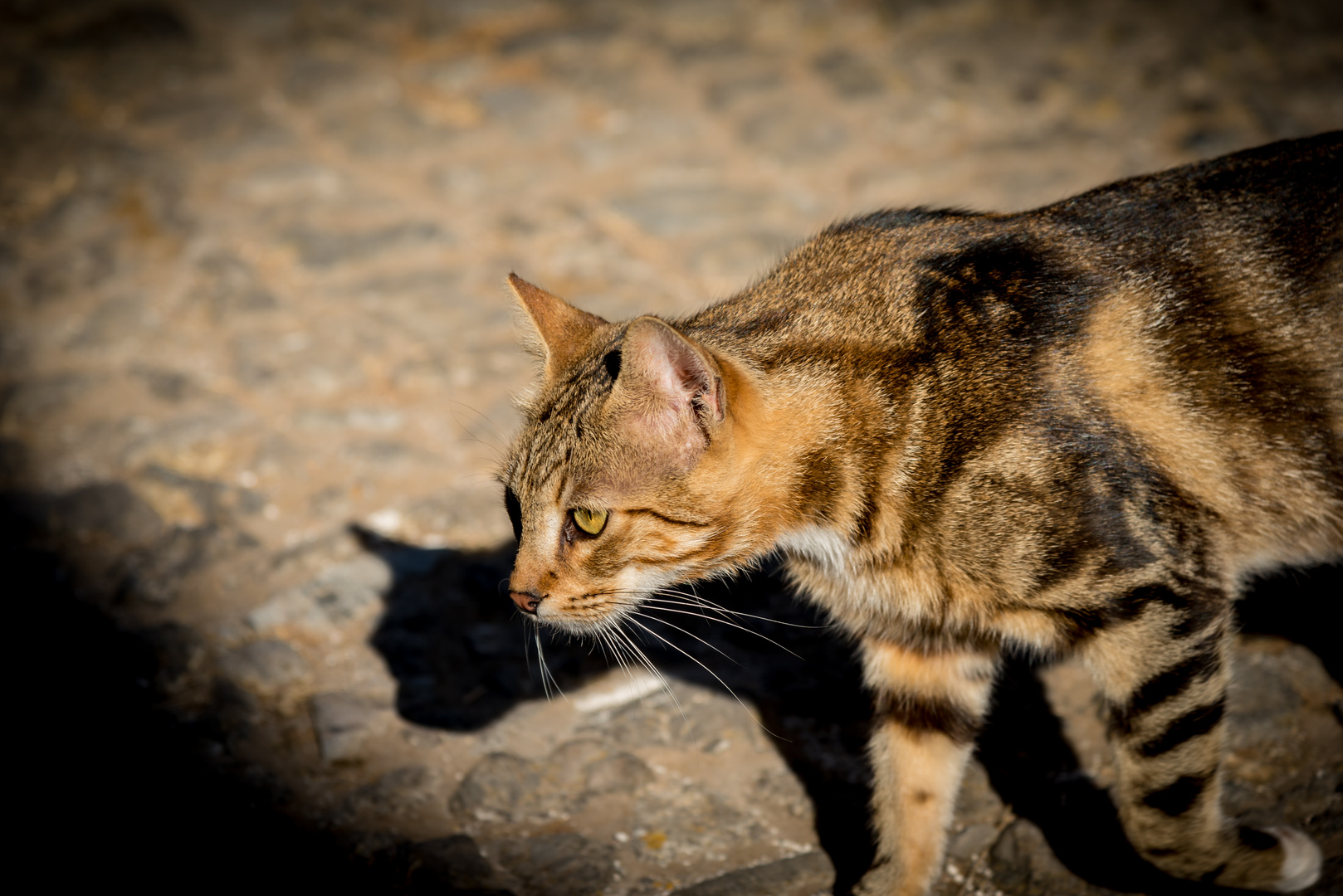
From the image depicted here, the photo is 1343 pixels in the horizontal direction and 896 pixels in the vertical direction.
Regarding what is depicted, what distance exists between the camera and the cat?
96.0 inches

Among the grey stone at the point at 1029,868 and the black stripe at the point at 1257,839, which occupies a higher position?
the black stripe at the point at 1257,839

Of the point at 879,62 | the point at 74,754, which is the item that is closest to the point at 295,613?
the point at 74,754

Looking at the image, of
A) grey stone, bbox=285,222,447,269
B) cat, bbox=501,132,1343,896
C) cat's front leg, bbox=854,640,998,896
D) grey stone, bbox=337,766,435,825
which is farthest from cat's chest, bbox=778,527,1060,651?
grey stone, bbox=285,222,447,269

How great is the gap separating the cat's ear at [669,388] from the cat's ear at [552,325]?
1.48 feet


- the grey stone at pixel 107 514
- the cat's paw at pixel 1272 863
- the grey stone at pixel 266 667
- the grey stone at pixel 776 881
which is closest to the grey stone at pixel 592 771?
the grey stone at pixel 776 881

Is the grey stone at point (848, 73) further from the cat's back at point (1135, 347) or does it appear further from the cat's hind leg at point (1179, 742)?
the cat's hind leg at point (1179, 742)

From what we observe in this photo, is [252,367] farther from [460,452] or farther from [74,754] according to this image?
[74,754]

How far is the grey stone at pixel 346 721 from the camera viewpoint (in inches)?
128

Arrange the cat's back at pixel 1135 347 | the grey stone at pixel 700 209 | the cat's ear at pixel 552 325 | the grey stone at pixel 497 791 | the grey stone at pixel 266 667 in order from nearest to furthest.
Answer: the cat's back at pixel 1135 347
the cat's ear at pixel 552 325
the grey stone at pixel 497 791
the grey stone at pixel 266 667
the grey stone at pixel 700 209

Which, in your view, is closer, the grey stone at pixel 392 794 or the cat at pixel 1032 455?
the cat at pixel 1032 455

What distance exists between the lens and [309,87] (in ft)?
21.5

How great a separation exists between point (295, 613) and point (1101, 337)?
9.10 ft

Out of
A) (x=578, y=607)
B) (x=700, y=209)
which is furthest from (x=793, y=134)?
(x=578, y=607)

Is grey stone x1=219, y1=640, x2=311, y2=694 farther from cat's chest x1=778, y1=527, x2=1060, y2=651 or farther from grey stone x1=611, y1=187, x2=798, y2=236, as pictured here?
grey stone x1=611, y1=187, x2=798, y2=236
